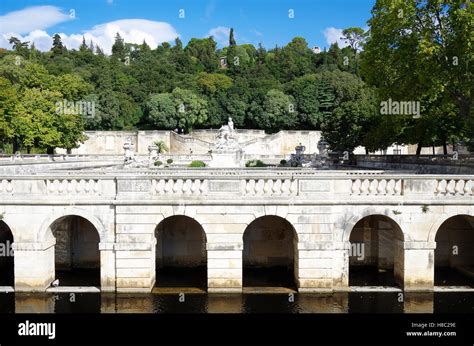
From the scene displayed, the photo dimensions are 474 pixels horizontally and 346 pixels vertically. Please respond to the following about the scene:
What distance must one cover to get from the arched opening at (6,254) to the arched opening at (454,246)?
16771 mm

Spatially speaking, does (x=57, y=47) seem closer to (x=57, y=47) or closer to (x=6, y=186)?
(x=57, y=47)

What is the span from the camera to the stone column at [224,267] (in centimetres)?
1562

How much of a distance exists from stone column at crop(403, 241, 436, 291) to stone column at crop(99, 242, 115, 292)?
9784mm

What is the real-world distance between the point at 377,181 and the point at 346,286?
3.71 meters

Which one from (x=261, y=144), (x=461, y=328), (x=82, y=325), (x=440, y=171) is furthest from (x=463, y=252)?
(x=261, y=144)

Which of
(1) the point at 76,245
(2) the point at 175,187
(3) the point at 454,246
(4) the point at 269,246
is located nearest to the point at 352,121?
(3) the point at 454,246

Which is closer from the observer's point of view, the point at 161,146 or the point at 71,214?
the point at 71,214

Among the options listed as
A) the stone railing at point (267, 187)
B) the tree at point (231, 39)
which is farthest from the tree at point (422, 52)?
the tree at point (231, 39)

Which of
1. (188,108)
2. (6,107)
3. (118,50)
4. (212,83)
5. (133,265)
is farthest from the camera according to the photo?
(118,50)

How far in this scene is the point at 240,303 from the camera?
15109 mm

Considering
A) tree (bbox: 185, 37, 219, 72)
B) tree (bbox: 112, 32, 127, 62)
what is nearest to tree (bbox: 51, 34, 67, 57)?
tree (bbox: 112, 32, 127, 62)

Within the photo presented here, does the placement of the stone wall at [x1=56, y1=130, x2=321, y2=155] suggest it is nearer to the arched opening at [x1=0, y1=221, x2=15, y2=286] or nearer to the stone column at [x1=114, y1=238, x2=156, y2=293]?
the arched opening at [x1=0, y1=221, x2=15, y2=286]

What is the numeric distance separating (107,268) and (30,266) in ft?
8.59

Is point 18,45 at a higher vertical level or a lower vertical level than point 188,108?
higher
